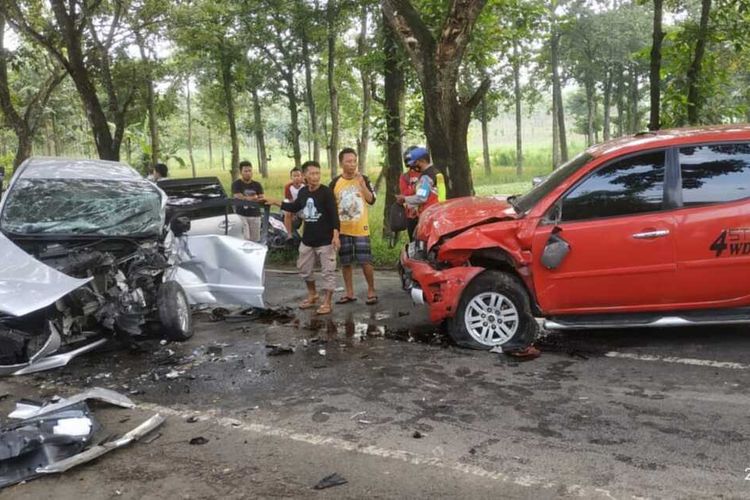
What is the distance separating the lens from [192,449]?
149 inches

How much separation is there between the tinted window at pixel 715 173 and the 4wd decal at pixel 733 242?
274mm

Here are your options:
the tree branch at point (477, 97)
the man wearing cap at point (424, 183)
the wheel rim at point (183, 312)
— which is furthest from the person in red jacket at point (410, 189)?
the wheel rim at point (183, 312)

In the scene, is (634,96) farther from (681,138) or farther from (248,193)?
(681,138)

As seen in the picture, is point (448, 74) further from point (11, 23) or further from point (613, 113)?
point (613, 113)

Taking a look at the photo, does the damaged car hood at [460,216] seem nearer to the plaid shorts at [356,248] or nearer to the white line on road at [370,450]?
the plaid shorts at [356,248]

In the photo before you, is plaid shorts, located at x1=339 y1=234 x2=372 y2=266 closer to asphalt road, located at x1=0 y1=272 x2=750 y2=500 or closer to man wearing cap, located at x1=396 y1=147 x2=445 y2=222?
man wearing cap, located at x1=396 y1=147 x2=445 y2=222

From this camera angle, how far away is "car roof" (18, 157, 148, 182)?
265 inches

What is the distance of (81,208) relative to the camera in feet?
20.6

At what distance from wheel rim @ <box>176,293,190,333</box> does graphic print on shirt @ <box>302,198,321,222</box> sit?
5.54 ft

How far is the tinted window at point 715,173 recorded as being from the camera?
5199mm

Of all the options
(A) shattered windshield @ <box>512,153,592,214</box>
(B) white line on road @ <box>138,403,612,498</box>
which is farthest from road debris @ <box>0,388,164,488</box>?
(A) shattered windshield @ <box>512,153,592,214</box>

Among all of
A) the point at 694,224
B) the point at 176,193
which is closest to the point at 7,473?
the point at 694,224

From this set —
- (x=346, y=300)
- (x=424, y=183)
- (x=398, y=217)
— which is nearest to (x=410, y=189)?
(x=398, y=217)

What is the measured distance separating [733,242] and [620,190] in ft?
3.16
